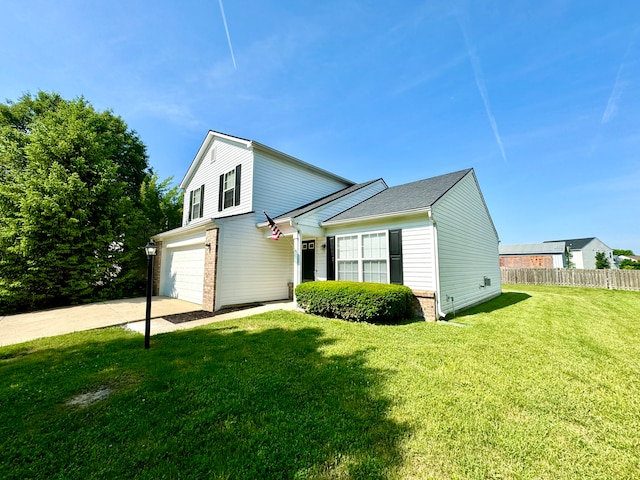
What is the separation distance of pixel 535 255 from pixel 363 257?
3608cm

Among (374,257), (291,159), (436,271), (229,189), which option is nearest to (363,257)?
(374,257)

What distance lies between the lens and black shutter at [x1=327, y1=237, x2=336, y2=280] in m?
9.32

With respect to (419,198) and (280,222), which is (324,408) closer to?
(419,198)

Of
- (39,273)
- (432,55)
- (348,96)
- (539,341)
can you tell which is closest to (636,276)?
(539,341)

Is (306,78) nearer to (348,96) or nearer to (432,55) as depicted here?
(348,96)

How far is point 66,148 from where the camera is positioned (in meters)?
10.8

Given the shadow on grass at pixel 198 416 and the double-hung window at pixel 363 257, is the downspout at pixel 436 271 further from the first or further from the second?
the shadow on grass at pixel 198 416

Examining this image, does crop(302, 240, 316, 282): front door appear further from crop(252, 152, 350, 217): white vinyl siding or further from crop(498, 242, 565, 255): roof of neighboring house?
crop(498, 242, 565, 255): roof of neighboring house

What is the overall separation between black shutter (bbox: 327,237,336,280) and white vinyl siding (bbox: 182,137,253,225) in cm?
396

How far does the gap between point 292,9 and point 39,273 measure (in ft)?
44.0

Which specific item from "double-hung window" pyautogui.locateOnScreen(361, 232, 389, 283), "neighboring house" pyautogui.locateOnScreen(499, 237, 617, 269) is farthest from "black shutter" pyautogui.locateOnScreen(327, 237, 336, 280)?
"neighboring house" pyautogui.locateOnScreen(499, 237, 617, 269)

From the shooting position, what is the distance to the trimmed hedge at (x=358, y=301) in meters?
6.63

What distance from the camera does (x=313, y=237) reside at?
10.1 m

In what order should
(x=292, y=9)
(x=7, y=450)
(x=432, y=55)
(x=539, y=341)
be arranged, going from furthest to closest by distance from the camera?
(x=432, y=55)
(x=292, y=9)
(x=539, y=341)
(x=7, y=450)
